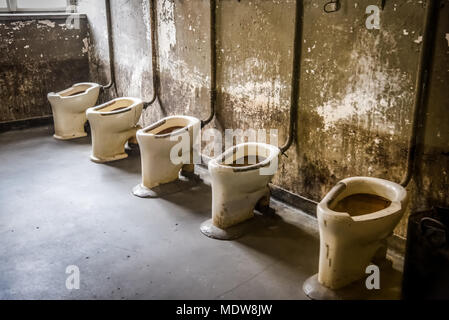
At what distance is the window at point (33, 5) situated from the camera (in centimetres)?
621

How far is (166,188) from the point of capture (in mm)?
4191

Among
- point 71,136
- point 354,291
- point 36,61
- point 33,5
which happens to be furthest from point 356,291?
point 33,5

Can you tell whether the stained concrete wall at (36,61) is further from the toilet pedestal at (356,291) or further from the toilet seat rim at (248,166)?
the toilet pedestal at (356,291)

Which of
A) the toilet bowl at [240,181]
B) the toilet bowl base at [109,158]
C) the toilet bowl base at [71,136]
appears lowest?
the toilet bowl base at [109,158]

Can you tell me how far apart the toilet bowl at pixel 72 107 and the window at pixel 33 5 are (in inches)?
60.5

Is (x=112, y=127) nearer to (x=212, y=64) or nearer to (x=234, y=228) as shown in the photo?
(x=212, y=64)

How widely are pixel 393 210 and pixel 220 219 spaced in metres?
1.37

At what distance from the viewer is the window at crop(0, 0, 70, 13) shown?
Answer: 6.21 m

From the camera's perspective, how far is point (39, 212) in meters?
3.76

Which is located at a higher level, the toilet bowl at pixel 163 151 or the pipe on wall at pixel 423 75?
the pipe on wall at pixel 423 75

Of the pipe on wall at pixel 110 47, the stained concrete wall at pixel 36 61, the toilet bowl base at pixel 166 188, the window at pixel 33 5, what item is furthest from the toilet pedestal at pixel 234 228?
the window at pixel 33 5

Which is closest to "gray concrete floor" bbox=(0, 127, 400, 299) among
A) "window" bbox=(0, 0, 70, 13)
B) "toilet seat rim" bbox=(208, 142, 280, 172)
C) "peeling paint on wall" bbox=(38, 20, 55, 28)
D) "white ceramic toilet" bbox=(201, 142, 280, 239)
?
"white ceramic toilet" bbox=(201, 142, 280, 239)

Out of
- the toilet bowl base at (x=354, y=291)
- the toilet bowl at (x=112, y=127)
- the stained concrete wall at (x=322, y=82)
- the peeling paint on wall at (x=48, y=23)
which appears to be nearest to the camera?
the toilet bowl base at (x=354, y=291)

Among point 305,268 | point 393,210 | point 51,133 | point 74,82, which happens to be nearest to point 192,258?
point 305,268
